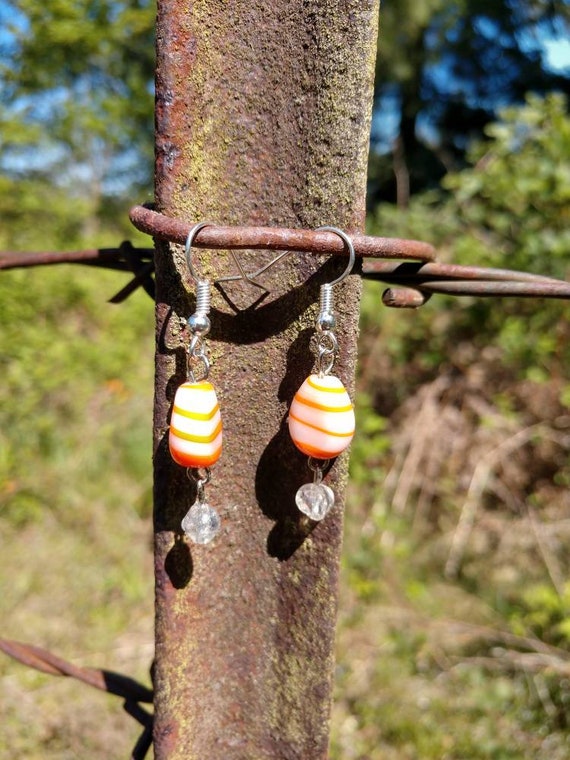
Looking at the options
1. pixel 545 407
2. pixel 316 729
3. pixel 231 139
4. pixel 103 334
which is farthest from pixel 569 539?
pixel 103 334

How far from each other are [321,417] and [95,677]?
50 centimetres

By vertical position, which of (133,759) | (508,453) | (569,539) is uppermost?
(133,759)

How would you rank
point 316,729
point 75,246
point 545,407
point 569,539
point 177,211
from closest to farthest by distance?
point 177,211
point 316,729
point 569,539
point 545,407
point 75,246

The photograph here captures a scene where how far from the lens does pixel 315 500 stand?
0.57m

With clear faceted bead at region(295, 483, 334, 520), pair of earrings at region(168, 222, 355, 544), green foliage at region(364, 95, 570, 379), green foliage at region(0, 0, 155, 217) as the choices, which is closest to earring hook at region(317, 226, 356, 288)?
pair of earrings at region(168, 222, 355, 544)

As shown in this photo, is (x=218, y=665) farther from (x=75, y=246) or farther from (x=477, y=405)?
(x=75, y=246)

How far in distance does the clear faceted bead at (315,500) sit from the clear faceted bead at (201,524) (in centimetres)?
8

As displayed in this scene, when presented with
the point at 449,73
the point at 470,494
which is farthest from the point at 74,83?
the point at 470,494

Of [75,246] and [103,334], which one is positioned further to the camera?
[75,246]

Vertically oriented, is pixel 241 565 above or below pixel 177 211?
below

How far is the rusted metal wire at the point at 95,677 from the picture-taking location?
2.40ft

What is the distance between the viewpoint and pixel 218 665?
2.15ft

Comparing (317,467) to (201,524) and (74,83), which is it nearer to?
(201,524)

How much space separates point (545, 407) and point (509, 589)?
0.73 meters
